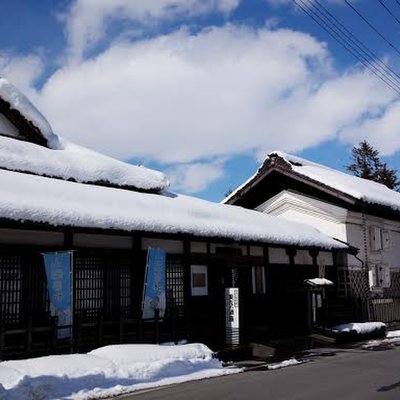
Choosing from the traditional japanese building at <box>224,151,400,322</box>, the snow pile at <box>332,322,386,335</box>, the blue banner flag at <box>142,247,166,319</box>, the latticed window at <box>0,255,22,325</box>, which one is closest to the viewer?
the latticed window at <box>0,255,22,325</box>

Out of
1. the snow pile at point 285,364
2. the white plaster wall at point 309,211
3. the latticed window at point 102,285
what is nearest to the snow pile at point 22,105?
the latticed window at point 102,285

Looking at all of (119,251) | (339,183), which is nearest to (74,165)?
(119,251)

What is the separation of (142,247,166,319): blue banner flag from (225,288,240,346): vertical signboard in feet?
6.98

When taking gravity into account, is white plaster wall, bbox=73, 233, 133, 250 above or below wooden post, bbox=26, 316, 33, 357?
above

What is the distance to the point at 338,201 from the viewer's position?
78.0ft

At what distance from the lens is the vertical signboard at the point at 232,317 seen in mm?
15219

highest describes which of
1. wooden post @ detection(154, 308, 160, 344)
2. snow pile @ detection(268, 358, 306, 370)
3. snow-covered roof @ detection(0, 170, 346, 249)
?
snow-covered roof @ detection(0, 170, 346, 249)

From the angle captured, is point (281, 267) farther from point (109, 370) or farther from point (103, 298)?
point (109, 370)

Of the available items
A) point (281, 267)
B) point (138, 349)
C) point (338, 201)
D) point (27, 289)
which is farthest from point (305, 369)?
point (338, 201)

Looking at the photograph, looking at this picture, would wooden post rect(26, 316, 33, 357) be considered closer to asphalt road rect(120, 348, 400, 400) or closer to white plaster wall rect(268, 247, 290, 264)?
asphalt road rect(120, 348, 400, 400)

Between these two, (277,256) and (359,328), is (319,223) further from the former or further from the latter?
(359,328)

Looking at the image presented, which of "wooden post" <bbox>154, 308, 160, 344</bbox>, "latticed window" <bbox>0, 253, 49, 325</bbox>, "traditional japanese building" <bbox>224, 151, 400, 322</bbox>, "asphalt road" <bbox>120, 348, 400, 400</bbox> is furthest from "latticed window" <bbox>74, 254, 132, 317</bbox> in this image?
"traditional japanese building" <bbox>224, 151, 400, 322</bbox>

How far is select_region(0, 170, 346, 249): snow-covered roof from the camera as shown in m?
11.7

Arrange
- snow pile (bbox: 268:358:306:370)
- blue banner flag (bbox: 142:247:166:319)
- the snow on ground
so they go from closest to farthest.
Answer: snow pile (bbox: 268:358:306:370), blue banner flag (bbox: 142:247:166:319), the snow on ground
